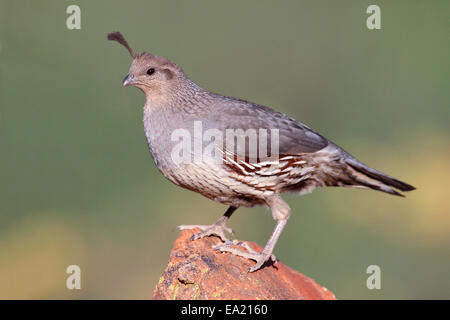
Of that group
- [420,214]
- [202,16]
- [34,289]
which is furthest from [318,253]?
[202,16]

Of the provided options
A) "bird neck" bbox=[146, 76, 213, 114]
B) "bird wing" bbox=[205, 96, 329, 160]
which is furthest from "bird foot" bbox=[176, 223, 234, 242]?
"bird neck" bbox=[146, 76, 213, 114]

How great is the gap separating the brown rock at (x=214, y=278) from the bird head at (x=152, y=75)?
3.44 ft

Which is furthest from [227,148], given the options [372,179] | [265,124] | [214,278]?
[372,179]

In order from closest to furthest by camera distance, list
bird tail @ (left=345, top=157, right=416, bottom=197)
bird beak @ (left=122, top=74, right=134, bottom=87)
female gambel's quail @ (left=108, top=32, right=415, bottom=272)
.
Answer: female gambel's quail @ (left=108, top=32, right=415, bottom=272)
bird beak @ (left=122, top=74, right=134, bottom=87)
bird tail @ (left=345, top=157, right=416, bottom=197)

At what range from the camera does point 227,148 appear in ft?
14.7

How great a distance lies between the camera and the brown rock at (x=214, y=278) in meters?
4.13

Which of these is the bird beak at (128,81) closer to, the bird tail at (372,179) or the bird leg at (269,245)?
the bird leg at (269,245)

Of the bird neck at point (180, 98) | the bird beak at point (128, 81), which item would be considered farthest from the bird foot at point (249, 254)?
the bird beak at point (128, 81)

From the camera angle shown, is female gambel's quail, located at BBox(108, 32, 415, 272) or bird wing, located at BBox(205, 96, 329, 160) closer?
female gambel's quail, located at BBox(108, 32, 415, 272)

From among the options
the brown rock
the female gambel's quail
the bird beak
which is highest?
the bird beak

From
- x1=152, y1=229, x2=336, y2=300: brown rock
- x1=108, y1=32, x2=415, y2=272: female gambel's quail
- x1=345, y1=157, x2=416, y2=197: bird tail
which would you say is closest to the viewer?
x1=152, y1=229, x2=336, y2=300: brown rock

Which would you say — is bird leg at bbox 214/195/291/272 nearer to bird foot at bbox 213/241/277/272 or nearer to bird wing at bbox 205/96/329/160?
bird foot at bbox 213/241/277/272

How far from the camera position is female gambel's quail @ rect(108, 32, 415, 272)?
4.46m

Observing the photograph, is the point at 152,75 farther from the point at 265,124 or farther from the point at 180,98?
the point at 265,124
